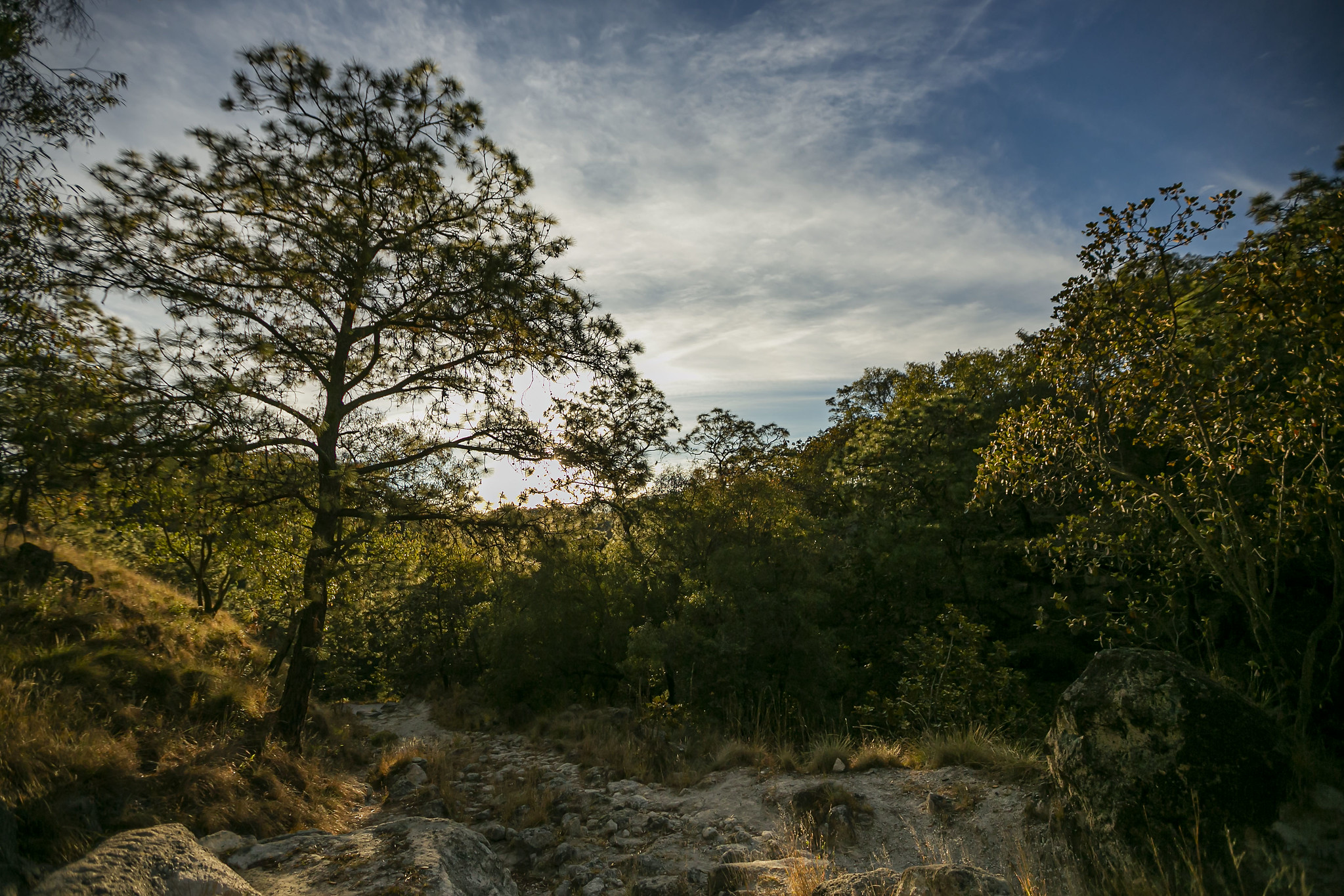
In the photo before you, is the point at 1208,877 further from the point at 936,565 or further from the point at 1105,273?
the point at 936,565

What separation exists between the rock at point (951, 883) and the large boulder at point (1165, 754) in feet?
5.60

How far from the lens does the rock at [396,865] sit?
14.3 ft

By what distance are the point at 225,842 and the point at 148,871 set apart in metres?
2.21

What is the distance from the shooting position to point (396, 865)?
461 centimetres

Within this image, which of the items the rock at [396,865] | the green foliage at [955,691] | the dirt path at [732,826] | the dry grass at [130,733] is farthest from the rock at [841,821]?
the dry grass at [130,733]

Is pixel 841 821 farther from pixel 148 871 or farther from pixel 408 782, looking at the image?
pixel 408 782

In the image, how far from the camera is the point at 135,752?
6.71 meters

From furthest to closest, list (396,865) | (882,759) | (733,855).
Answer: (882,759) < (733,855) < (396,865)

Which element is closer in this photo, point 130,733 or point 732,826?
point 732,826

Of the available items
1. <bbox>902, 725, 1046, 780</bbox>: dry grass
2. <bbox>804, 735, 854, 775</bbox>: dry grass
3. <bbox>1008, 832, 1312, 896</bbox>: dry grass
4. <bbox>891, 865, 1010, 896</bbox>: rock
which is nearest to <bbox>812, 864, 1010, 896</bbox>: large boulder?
<bbox>891, 865, 1010, 896</bbox>: rock

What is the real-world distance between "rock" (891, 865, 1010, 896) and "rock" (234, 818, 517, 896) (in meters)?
3.16

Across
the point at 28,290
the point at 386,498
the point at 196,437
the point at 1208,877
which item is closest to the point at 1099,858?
the point at 1208,877

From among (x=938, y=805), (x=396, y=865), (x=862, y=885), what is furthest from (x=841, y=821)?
(x=396, y=865)

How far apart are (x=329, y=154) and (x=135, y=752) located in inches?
288
